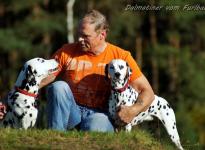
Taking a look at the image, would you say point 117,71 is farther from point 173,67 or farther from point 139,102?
point 173,67

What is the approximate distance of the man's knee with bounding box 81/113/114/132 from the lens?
1108 cm

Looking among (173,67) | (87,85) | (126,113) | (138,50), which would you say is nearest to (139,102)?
(126,113)

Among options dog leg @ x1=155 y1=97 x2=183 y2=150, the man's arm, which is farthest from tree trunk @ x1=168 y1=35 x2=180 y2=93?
the man's arm

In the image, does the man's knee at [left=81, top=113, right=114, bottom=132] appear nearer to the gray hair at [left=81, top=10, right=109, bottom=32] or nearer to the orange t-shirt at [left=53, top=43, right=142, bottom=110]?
the orange t-shirt at [left=53, top=43, right=142, bottom=110]

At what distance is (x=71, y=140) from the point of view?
9.93 metres

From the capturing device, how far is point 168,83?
45844 mm

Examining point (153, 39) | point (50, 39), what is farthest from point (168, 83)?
point (50, 39)

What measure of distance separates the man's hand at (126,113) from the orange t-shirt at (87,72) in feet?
1.03

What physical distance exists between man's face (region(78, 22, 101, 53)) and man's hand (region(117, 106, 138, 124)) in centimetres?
77

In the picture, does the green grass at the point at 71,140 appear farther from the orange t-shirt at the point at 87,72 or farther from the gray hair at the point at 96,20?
the gray hair at the point at 96,20

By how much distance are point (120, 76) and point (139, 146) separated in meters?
1.54

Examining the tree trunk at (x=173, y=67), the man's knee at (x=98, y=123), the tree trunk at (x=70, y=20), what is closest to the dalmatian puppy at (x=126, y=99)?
the man's knee at (x=98, y=123)

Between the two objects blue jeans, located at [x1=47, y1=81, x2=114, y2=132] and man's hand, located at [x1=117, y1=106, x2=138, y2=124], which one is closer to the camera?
blue jeans, located at [x1=47, y1=81, x2=114, y2=132]

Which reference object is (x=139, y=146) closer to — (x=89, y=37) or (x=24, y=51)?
(x=89, y=37)
